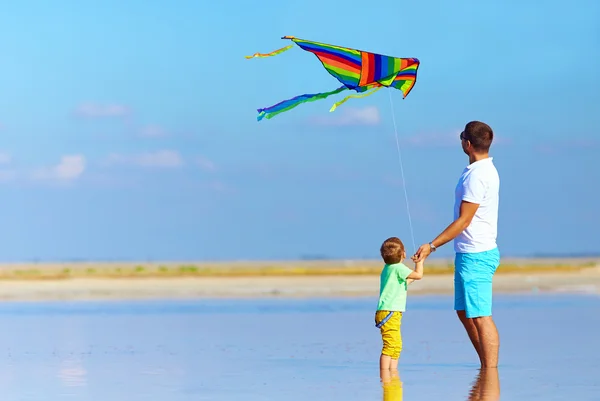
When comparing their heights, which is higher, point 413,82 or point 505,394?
point 413,82

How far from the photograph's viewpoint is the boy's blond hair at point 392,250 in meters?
9.29

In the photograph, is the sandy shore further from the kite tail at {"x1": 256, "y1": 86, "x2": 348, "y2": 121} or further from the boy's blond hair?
the boy's blond hair

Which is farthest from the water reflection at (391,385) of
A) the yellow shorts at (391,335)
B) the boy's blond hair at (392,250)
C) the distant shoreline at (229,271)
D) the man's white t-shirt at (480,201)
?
the distant shoreline at (229,271)

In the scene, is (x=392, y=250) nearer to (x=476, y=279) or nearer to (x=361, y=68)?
(x=476, y=279)

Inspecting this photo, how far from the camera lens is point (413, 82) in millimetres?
9953

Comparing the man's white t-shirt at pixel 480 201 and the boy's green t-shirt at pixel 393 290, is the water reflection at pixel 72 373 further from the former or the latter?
the man's white t-shirt at pixel 480 201

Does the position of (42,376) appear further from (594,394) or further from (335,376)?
(594,394)

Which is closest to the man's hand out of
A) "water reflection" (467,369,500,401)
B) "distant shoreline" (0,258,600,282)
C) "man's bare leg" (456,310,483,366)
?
"man's bare leg" (456,310,483,366)

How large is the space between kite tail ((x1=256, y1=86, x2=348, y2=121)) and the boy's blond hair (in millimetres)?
1509

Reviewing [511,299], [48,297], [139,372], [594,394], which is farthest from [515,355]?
[48,297]

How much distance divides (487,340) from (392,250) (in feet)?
3.40

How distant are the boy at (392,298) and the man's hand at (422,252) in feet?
1.25

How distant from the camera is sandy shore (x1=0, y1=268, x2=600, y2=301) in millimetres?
24078

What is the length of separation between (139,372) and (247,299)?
1257 cm
